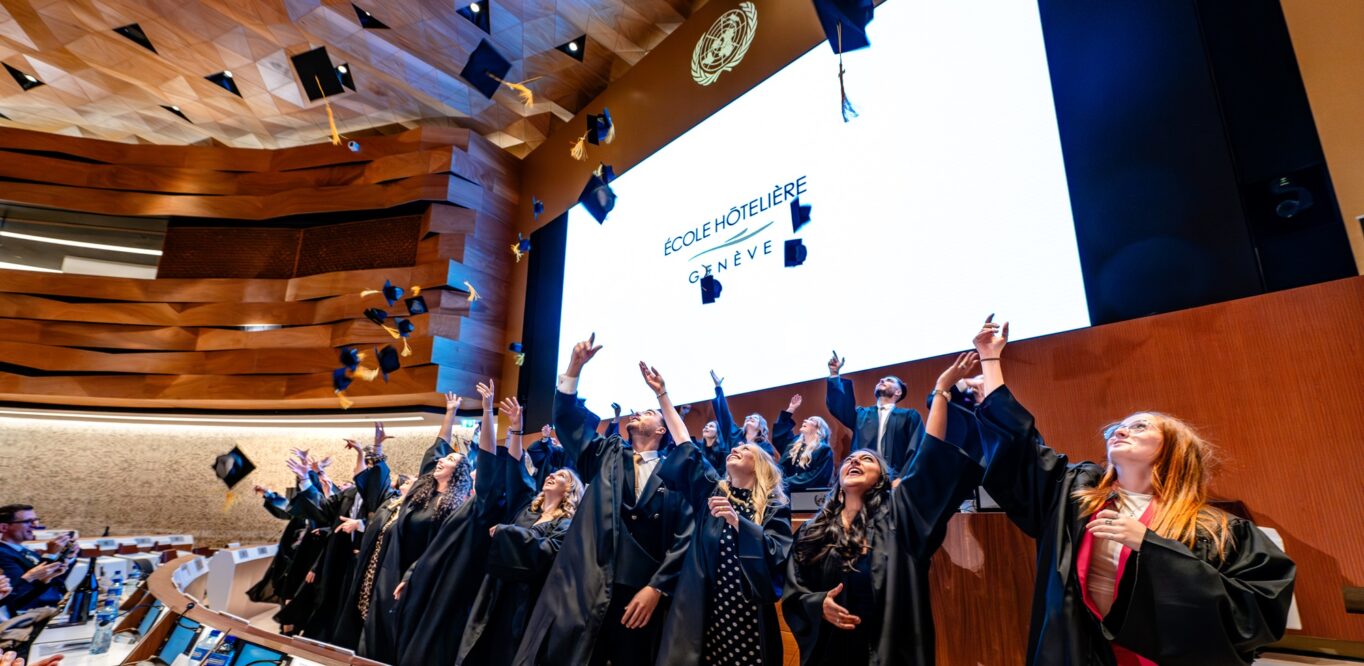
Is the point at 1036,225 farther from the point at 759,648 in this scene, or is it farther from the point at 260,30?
the point at 260,30

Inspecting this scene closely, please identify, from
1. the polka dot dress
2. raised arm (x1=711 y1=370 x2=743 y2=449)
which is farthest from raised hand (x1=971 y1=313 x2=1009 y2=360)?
raised arm (x1=711 y1=370 x2=743 y2=449)

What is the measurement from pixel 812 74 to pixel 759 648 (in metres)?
4.00

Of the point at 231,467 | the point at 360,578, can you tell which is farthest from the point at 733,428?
the point at 231,467

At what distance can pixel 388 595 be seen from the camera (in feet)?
9.98

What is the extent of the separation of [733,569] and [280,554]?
440 centimetres

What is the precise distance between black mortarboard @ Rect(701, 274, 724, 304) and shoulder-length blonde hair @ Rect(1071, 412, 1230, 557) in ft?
11.5

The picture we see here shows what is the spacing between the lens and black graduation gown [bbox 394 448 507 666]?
8.89 feet

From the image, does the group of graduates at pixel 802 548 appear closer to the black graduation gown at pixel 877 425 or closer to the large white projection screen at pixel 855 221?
the black graduation gown at pixel 877 425

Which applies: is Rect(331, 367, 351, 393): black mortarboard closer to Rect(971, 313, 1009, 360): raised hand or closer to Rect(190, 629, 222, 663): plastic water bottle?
Rect(190, 629, 222, 663): plastic water bottle

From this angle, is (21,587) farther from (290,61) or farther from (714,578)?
(290,61)

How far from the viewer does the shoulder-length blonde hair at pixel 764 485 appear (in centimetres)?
225

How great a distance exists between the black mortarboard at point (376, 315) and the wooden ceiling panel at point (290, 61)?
2.63 meters

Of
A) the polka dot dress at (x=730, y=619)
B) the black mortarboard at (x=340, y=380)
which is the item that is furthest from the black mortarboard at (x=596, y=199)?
the black mortarboard at (x=340, y=380)

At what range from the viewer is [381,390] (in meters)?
7.59
